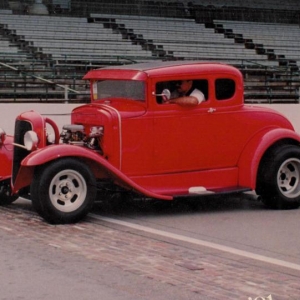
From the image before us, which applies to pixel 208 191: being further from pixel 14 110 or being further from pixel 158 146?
pixel 14 110

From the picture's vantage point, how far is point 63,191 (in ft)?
29.9

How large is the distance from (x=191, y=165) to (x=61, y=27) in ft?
69.1

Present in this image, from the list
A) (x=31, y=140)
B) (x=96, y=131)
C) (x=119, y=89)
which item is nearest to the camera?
(x=31, y=140)

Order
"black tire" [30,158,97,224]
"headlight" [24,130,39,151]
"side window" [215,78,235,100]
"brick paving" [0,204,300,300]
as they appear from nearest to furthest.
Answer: "brick paving" [0,204,300,300], "black tire" [30,158,97,224], "headlight" [24,130,39,151], "side window" [215,78,235,100]

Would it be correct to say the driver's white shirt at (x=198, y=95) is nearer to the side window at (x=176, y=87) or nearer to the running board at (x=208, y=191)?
the side window at (x=176, y=87)

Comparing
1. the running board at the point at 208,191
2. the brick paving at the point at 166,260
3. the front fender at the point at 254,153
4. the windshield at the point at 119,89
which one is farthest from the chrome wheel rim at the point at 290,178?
the brick paving at the point at 166,260

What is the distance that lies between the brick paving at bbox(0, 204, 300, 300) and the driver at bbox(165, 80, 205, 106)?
5.43 feet

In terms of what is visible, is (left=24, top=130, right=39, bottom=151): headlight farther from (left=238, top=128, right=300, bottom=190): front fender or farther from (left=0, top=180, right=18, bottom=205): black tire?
(left=238, top=128, right=300, bottom=190): front fender

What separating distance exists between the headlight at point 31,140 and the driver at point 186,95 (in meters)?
1.50

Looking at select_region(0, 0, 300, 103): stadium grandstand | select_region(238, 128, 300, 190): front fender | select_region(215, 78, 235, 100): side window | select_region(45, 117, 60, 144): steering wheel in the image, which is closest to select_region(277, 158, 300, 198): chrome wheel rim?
select_region(238, 128, 300, 190): front fender

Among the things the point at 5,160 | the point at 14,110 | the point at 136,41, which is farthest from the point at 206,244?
the point at 136,41

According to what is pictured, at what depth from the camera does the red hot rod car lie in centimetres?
919

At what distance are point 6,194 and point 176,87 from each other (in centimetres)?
241

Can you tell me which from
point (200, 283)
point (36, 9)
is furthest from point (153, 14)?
point (200, 283)
